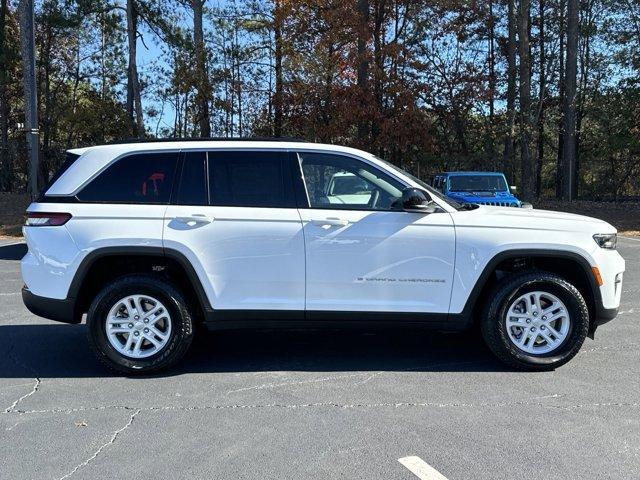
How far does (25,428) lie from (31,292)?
1.37 m

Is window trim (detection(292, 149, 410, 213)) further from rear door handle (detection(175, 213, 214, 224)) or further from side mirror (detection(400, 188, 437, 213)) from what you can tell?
rear door handle (detection(175, 213, 214, 224))

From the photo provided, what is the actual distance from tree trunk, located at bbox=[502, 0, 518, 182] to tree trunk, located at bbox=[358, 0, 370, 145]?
20.8 feet


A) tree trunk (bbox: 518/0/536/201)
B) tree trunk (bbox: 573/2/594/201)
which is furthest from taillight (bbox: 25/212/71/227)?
tree trunk (bbox: 573/2/594/201)

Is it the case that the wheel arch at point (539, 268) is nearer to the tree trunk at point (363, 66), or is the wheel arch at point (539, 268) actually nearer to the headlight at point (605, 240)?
the headlight at point (605, 240)

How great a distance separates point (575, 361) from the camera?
523 cm

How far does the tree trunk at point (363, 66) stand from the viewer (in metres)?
20.6

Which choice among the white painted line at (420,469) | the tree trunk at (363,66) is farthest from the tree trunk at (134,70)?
the white painted line at (420,469)

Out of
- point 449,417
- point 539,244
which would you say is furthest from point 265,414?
point 539,244

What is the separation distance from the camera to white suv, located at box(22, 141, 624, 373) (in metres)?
4.77

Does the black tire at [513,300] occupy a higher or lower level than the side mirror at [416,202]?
lower

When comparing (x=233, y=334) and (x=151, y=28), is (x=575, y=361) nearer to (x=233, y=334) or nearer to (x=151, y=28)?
(x=233, y=334)

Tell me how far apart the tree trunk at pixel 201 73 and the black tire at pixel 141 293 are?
19.4m

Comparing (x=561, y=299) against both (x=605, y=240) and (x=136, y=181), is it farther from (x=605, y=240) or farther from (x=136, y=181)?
(x=136, y=181)

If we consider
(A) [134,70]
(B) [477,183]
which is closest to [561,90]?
(B) [477,183]
